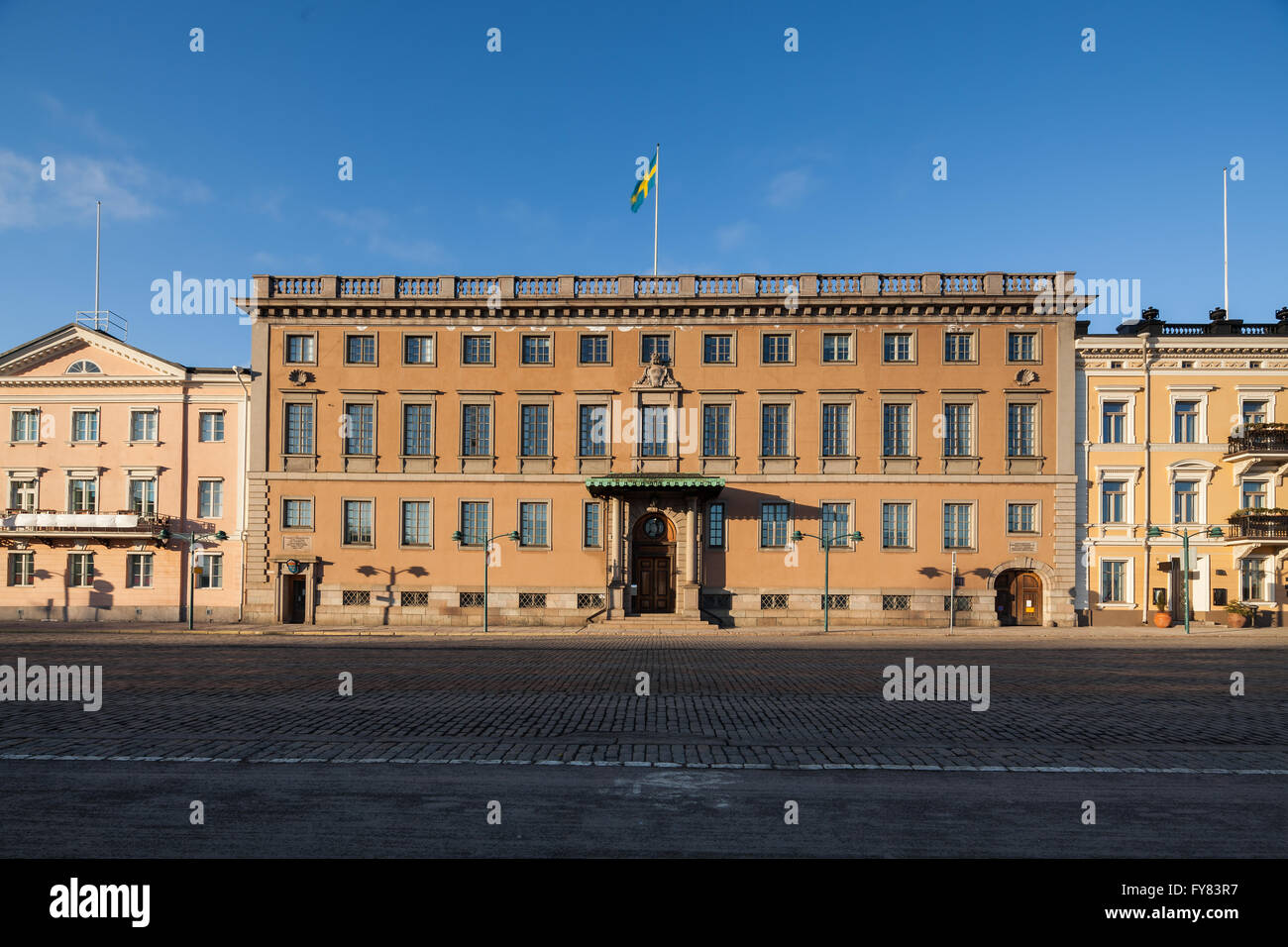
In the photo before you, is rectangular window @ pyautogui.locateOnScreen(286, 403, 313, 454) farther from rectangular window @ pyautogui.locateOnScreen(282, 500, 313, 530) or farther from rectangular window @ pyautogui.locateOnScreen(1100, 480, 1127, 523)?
rectangular window @ pyautogui.locateOnScreen(1100, 480, 1127, 523)

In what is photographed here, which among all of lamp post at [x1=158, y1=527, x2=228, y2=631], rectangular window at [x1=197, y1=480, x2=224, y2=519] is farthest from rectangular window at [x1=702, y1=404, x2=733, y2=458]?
lamp post at [x1=158, y1=527, x2=228, y2=631]

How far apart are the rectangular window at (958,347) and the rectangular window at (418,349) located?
24.3 metres

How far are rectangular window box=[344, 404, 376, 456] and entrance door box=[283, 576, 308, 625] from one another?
6.64 meters

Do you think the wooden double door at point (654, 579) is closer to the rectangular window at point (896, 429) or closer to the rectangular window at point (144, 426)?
the rectangular window at point (896, 429)

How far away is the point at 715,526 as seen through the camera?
3622 centimetres

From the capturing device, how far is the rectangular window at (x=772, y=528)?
119ft

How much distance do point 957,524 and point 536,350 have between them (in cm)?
2129

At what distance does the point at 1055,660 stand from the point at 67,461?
4290 cm

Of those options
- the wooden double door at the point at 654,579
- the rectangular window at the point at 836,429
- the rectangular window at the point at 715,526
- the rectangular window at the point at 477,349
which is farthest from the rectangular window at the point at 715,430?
the rectangular window at the point at 477,349

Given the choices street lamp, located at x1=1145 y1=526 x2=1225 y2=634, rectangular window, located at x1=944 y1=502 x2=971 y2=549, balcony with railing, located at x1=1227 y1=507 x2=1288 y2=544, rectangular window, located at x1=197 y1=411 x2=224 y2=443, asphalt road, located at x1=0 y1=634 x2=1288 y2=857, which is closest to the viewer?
asphalt road, located at x1=0 y1=634 x2=1288 y2=857

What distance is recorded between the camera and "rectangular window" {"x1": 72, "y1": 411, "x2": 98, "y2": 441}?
124 feet
